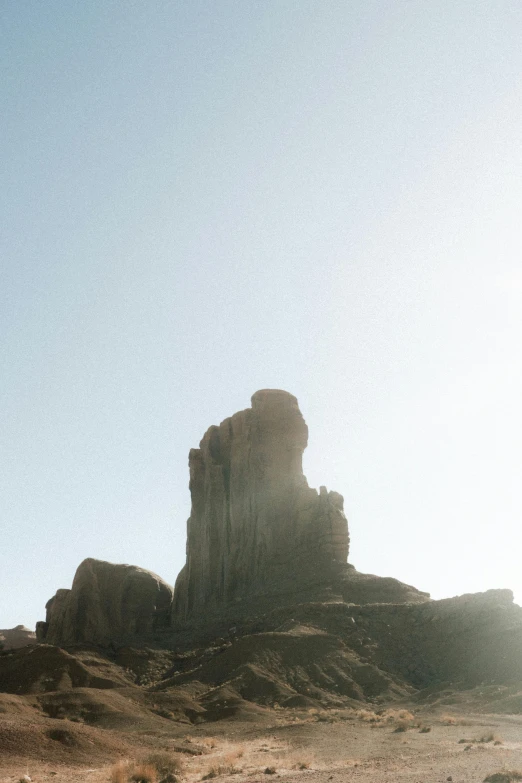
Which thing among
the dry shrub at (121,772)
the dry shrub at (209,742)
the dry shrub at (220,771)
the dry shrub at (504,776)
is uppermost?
the dry shrub at (504,776)

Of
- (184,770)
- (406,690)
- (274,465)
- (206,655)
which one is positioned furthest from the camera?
(274,465)

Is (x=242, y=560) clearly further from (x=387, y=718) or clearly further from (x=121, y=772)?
(x=121, y=772)

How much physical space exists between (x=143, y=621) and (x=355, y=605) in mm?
35281

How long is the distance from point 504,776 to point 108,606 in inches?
2919

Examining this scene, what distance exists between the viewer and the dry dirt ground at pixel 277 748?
991 inches

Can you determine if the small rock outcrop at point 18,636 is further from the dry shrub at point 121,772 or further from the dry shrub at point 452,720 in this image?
the dry shrub at point 121,772

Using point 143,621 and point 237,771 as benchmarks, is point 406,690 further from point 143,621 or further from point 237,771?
point 143,621

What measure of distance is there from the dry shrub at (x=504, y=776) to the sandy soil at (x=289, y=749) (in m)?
0.46

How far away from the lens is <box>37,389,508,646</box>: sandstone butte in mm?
69438

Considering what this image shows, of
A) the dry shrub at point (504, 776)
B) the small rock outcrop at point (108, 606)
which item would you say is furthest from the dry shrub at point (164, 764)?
the small rock outcrop at point (108, 606)

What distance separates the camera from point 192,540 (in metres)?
91.3

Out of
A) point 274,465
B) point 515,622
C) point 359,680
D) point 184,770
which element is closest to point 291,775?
point 184,770

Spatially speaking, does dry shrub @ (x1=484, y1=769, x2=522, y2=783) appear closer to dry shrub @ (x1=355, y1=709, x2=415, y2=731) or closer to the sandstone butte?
dry shrub @ (x1=355, y1=709, x2=415, y2=731)

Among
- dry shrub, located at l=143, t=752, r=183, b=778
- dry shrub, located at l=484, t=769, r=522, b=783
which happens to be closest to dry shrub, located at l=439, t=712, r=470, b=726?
dry shrub, located at l=143, t=752, r=183, b=778
